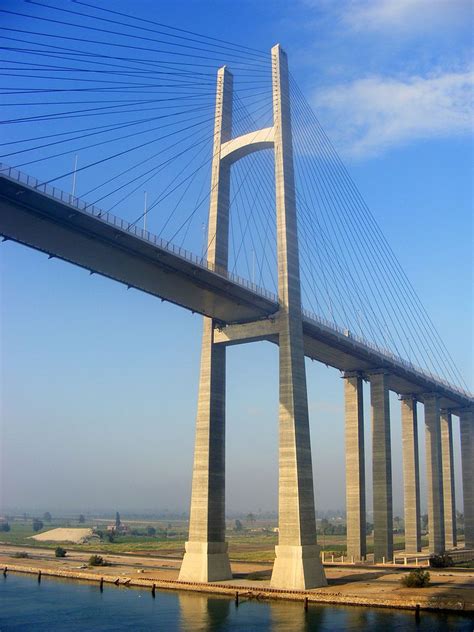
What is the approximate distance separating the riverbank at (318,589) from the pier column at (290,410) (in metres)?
2.02

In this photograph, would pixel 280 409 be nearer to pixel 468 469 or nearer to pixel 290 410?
pixel 290 410

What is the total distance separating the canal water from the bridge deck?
64.7ft

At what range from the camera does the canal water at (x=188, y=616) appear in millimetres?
35375

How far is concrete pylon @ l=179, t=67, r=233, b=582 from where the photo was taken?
48562 mm

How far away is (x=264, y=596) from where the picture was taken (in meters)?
44.0

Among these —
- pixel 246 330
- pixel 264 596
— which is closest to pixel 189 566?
pixel 264 596

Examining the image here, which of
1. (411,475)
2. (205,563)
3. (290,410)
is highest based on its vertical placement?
(290,410)

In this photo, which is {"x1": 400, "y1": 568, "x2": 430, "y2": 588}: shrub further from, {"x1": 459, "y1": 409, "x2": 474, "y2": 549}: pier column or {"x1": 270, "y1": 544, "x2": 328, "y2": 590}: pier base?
{"x1": 459, "y1": 409, "x2": 474, "y2": 549}: pier column

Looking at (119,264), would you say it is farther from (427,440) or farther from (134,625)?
(427,440)

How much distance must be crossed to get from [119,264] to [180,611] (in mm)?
21031

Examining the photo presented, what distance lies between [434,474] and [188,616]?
162ft

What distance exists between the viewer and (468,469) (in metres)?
89.0

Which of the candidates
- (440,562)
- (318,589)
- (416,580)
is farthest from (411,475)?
(318,589)

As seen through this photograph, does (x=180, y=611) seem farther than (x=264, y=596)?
No
